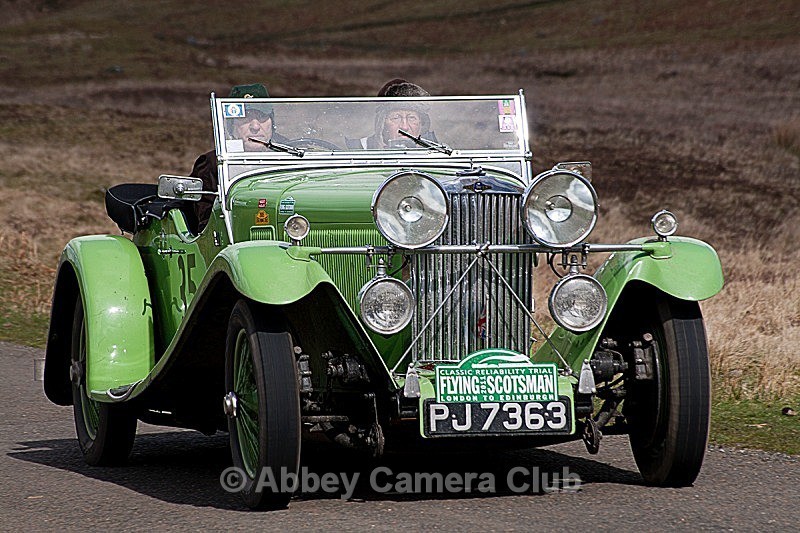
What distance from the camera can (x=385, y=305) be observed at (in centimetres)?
533

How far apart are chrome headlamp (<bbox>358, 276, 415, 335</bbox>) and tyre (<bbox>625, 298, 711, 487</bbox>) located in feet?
3.55

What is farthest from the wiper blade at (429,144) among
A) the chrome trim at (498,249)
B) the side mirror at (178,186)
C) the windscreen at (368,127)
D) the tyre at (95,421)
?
the tyre at (95,421)

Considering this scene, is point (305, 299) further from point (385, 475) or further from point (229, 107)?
point (229, 107)

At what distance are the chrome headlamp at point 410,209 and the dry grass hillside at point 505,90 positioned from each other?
3.50 m

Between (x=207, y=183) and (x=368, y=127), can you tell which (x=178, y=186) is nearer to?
(x=207, y=183)

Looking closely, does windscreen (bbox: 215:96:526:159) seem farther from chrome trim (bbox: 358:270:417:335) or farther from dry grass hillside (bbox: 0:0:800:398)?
dry grass hillside (bbox: 0:0:800:398)

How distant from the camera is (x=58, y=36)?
49.9 m

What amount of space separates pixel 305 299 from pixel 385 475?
3.41 ft

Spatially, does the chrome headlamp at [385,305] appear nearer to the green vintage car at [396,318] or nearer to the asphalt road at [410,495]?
the green vintage car at [396,318]

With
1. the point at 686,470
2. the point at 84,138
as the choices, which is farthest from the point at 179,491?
the point at 84,138

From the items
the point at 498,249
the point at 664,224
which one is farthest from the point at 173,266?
the point at 664,224

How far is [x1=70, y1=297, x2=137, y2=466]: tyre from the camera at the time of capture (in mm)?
6695

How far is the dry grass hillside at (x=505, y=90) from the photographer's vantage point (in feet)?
49.1

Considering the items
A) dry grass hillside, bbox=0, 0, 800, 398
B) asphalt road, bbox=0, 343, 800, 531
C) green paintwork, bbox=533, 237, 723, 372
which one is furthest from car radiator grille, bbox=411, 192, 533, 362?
dry grass hillside, bbox=0, 0, 800, 398
